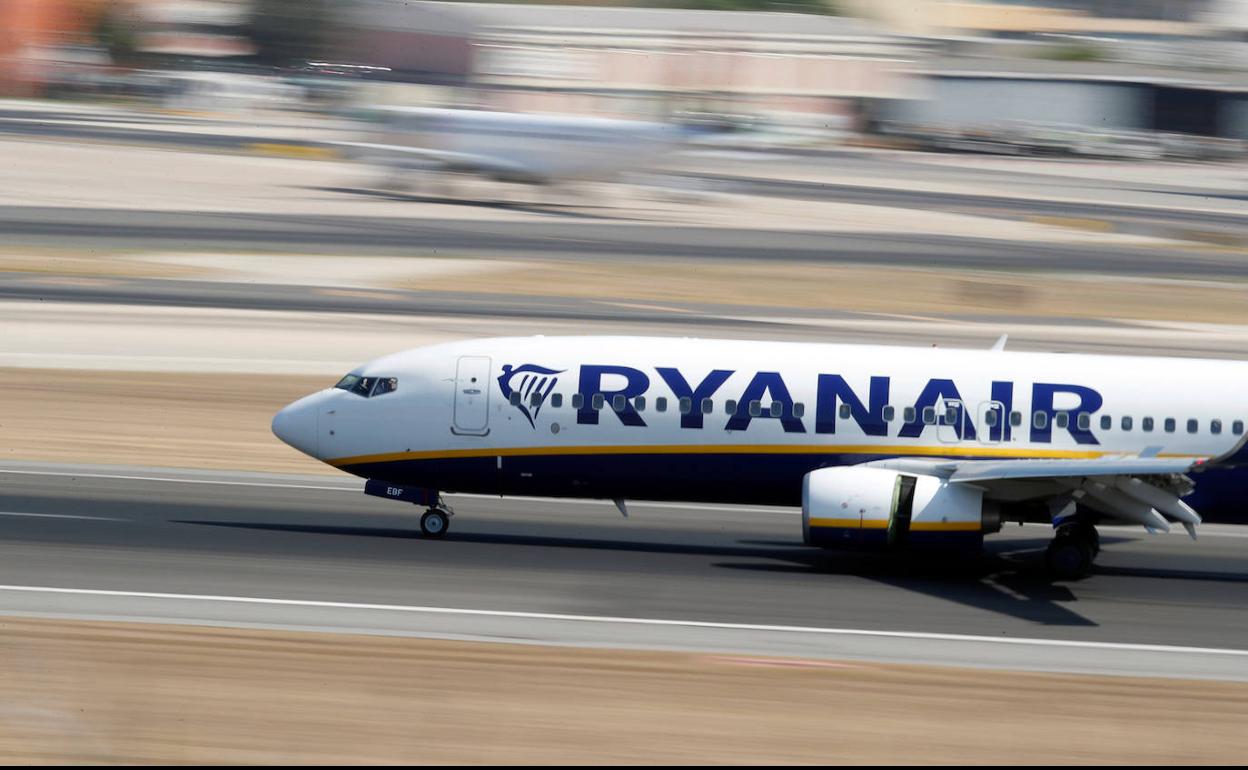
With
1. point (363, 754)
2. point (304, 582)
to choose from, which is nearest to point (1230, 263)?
point (304, 582)

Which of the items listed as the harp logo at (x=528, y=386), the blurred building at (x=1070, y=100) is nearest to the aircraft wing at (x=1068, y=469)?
the harp logo at (x=528, y=386)

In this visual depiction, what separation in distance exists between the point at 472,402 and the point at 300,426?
3224 millimetres

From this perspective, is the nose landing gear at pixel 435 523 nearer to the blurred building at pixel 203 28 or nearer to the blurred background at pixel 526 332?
the blurred background at pixel 526 332

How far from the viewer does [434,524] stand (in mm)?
26562

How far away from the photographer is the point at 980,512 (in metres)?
23.9

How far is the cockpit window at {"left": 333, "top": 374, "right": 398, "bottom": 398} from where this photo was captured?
2628 cm

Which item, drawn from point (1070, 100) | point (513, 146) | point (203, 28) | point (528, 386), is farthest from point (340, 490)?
point (203, 28)

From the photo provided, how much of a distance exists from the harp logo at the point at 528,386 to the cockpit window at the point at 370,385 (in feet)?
6.66

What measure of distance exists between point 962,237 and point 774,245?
36.8 feet

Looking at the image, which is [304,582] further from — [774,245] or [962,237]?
[962,237]

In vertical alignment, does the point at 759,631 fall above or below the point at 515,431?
below

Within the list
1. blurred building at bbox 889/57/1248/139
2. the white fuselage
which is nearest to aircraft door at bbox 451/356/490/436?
the white fuselage

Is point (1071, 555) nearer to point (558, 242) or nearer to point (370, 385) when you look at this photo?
point (370, 385)

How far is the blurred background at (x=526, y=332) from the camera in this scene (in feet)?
58.3
